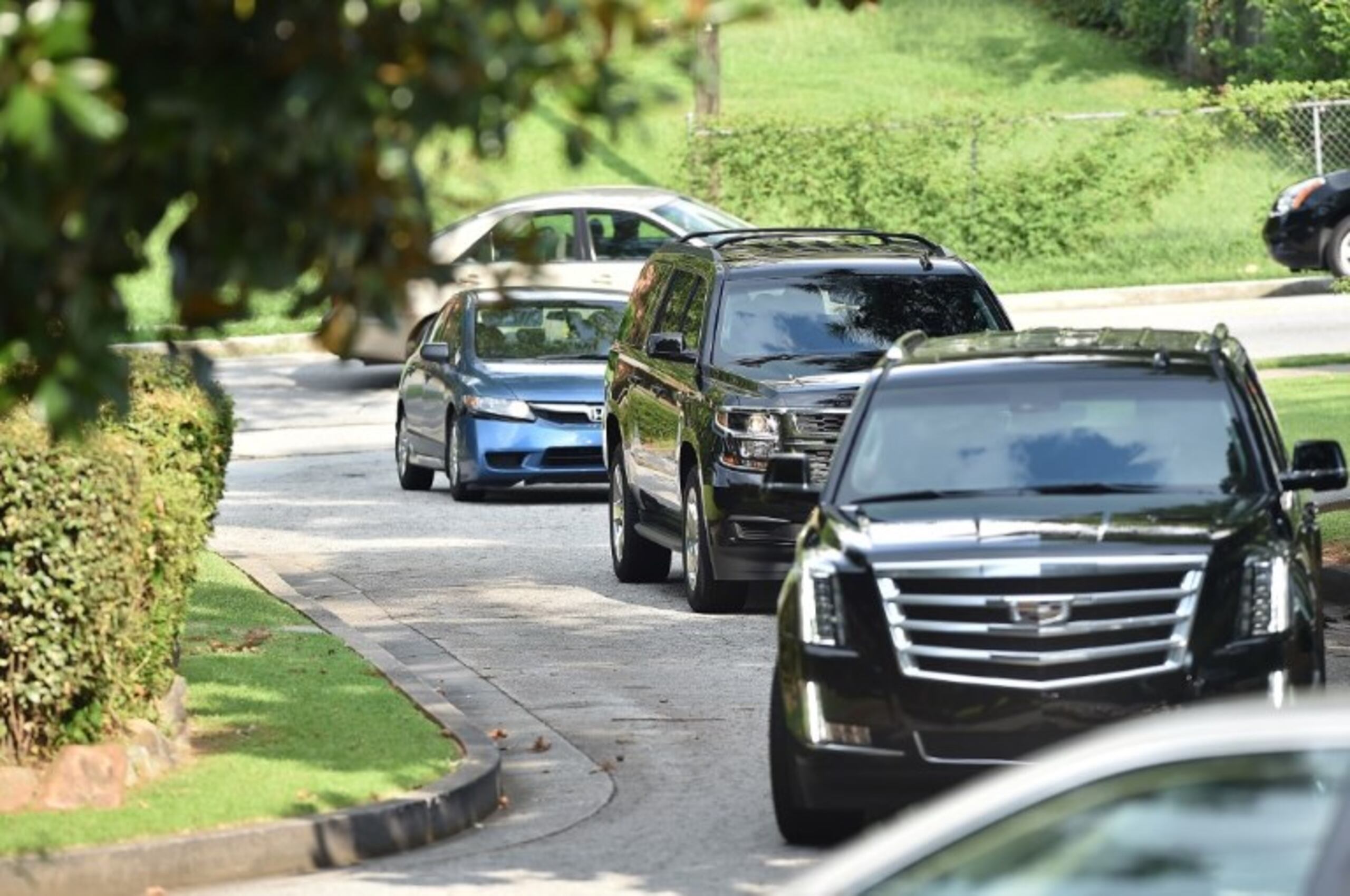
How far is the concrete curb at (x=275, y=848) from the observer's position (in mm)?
9383

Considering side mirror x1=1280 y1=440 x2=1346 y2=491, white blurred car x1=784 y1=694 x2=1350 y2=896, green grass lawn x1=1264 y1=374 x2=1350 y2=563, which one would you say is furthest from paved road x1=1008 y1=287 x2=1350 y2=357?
white blurred car x1=784 y1=694 x2=1350 y2=896

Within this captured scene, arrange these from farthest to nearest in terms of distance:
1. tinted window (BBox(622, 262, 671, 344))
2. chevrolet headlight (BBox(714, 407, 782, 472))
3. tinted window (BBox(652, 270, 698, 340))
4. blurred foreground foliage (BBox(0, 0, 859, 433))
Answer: tinted window (BBox(622, 262, 671, 344))
tinted window (BBox(652, 270, 698, 340))
chevrolet headlight (BBox(714, 407, 782, 472))
blurred foreground foliage (BBox(0, 0, 859, 433))

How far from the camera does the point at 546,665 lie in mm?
14562

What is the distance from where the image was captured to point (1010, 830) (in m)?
4.42

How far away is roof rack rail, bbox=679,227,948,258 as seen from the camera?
680 inches

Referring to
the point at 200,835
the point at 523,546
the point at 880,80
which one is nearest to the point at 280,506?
the point at 523,546

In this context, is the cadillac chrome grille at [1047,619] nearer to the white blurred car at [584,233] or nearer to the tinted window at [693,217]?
the white blurred car at [584,233]

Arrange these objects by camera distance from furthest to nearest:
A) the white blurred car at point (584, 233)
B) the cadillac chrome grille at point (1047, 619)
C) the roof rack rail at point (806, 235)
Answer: the white blurred car at point (584, 233) → the roof rack rail at point (806, 235) → the cadillac chrome grille at point (1047, 619)

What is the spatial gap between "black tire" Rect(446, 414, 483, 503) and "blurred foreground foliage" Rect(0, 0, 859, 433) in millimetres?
16588

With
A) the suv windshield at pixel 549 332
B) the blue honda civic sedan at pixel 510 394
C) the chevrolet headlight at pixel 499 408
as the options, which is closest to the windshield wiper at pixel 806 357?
the blue honda civic sedan at pixel 510 394

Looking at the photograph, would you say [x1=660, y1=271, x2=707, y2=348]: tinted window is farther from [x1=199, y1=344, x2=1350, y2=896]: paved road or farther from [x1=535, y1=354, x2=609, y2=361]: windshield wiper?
[x1=535, y1=354, x2=609, y2=361]: windshield wiper

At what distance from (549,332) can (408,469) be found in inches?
67.4

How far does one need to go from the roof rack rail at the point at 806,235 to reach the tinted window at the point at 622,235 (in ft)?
36.9

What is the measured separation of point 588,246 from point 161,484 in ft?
60.8
